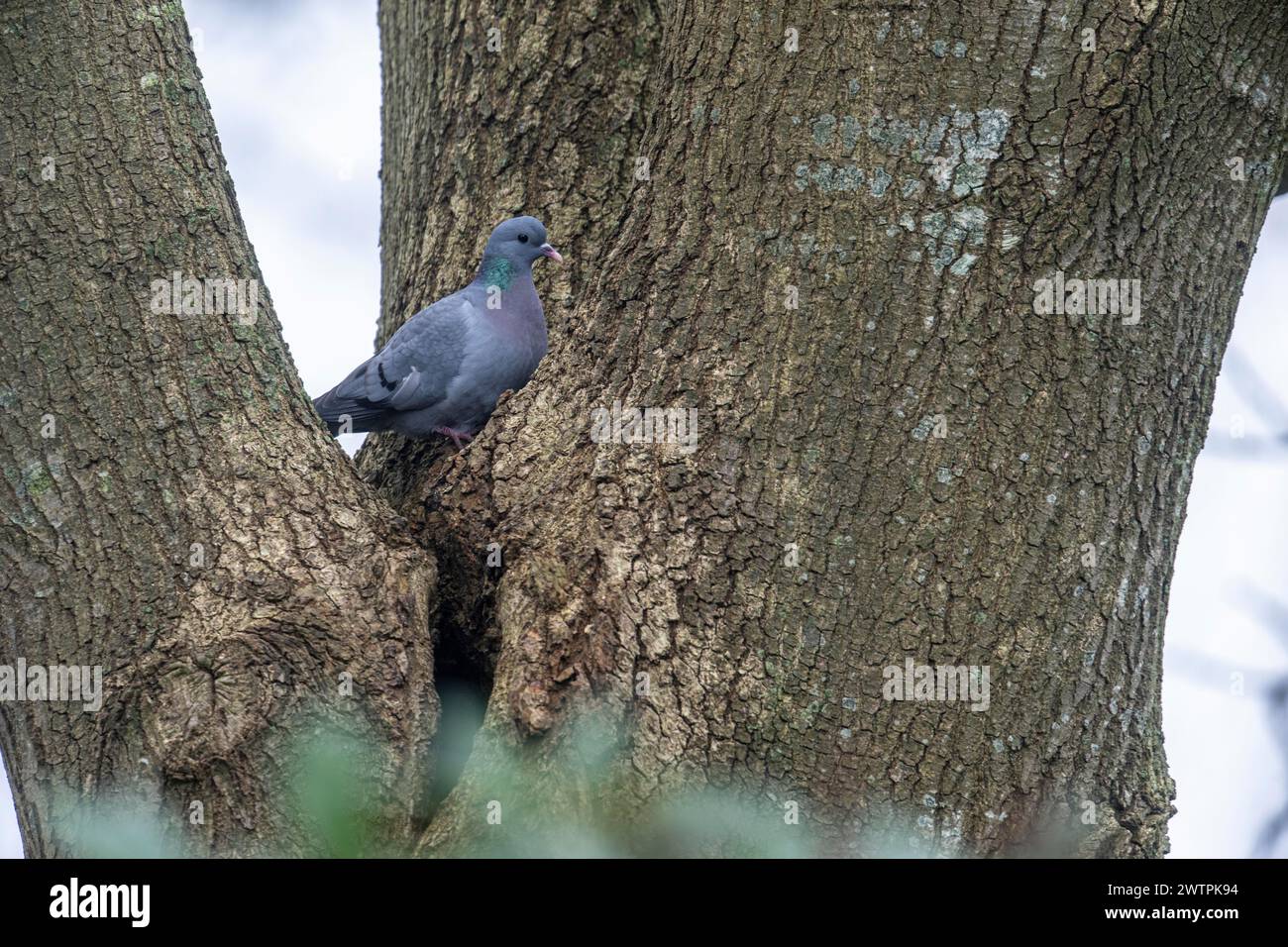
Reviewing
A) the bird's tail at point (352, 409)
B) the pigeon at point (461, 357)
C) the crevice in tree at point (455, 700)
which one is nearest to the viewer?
the crevice in tree at point (455, 700)

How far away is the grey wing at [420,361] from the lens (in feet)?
13.3

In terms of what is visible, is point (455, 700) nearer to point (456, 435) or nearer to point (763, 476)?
point (763, 476)

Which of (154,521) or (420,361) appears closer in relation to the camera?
(154,521)

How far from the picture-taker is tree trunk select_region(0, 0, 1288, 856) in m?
2.54

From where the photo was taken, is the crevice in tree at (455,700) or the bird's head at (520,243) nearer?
the crevice in tree at (455,700)

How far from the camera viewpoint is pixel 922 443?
2559 mm

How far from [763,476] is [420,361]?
184 cm

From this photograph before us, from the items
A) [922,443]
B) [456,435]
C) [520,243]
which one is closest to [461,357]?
[456,435]

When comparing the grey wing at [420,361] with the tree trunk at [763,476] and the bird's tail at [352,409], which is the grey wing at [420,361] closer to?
the bird's tail at [352,409]

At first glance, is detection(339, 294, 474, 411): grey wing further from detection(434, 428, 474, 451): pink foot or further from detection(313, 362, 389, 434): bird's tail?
detection(434, 428, 474, 451): pink foot

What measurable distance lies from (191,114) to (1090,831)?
2534mm

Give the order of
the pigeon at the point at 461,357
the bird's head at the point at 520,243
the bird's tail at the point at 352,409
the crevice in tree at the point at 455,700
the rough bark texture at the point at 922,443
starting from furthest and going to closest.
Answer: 1. the bird's tail at the point at 352,409
2. the pigeon at the point at 461,357
3. the bird's head at the point at 520,243
4. the crevice in tree at the point at 455,700
5. the rough bark texture at the point at 922,443

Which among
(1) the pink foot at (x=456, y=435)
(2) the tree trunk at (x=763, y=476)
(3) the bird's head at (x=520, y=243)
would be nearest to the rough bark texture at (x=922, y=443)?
(2) the tree trunk at (x=763, y=476)

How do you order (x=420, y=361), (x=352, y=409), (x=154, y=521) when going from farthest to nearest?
1. (x=352, y=409)
2. (x=420, y=361)
3. (x=154, y=521)
